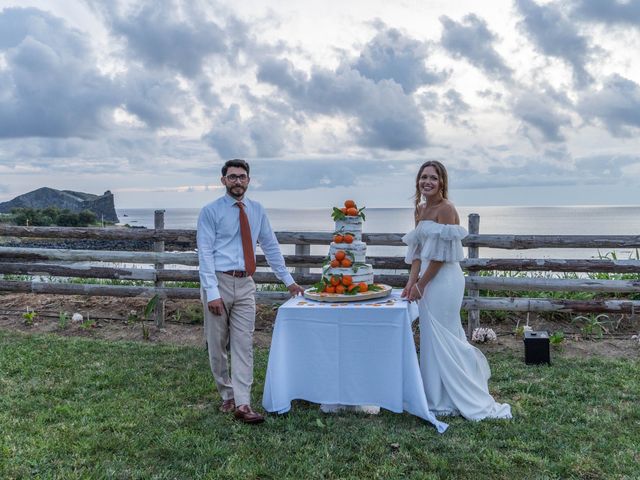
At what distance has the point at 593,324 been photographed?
7.69 meters

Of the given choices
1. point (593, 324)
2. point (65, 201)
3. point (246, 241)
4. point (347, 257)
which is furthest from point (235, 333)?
point (65, 201)

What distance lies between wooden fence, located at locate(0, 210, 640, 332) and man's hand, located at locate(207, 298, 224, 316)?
10.6ft

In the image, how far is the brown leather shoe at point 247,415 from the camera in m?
4.46

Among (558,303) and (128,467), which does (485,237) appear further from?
(128,467)

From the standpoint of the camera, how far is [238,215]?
480cm

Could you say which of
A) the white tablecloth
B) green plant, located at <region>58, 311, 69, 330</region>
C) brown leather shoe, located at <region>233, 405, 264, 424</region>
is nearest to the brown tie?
the white tablecloth

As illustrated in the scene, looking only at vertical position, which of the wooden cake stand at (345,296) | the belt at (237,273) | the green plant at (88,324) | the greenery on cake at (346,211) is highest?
the greenery on cake at (346,211)

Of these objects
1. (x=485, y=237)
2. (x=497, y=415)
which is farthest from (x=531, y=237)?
(x=497, y=415)

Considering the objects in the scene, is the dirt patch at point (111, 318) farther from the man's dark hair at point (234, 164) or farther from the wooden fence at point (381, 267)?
the man's dark hair at point (234, 164)

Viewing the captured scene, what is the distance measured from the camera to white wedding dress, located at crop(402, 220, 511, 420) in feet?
15.3

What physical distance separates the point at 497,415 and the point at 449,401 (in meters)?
0.41

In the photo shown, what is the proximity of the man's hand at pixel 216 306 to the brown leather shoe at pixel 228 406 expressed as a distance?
0.87 meters

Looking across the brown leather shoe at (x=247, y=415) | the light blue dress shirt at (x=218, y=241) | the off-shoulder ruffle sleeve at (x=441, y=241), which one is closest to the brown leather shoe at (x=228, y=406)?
the brown leather shoe at (x=247, y=415)

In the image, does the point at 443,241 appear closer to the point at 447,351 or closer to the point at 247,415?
the point at 447,351
